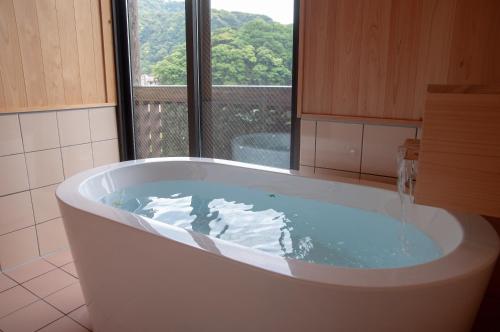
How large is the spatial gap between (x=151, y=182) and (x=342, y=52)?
4.22ft

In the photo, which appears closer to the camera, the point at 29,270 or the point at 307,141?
the point at 307,141

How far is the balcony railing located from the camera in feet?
7.24

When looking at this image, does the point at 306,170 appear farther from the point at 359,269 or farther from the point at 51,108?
the point at 51,108

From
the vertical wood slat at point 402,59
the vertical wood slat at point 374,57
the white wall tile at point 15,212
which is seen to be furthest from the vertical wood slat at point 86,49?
the vertical wood slat at point 402,59

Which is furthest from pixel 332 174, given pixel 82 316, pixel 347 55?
pixel 82 316

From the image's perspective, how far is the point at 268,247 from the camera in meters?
1.53

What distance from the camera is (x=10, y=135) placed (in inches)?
81.5

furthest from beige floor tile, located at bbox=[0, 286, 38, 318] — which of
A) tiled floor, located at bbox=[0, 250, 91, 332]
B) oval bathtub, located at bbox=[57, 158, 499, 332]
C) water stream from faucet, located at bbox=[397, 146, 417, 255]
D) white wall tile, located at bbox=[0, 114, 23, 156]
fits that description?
water stream from faucet, located at bbox=[397, 146, 417, 255]

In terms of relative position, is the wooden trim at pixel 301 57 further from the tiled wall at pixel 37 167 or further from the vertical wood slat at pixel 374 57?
the tiled wall at pixel 37 167

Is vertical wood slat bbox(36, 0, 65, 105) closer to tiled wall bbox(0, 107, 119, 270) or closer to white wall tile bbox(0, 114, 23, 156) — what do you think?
tiled wall bbox(0, 107, 119, 270)

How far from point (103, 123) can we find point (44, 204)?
698mm

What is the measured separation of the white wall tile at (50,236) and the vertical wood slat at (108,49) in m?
0.96

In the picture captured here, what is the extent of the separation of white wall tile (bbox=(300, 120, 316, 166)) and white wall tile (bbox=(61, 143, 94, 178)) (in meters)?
1.53

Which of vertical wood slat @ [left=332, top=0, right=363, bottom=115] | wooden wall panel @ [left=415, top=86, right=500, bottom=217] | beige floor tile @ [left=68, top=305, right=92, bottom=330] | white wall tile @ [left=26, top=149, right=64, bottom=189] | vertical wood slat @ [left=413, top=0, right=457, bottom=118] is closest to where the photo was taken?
wooden wall panel @ [left=415, top=86, right=500, bottom=217]
